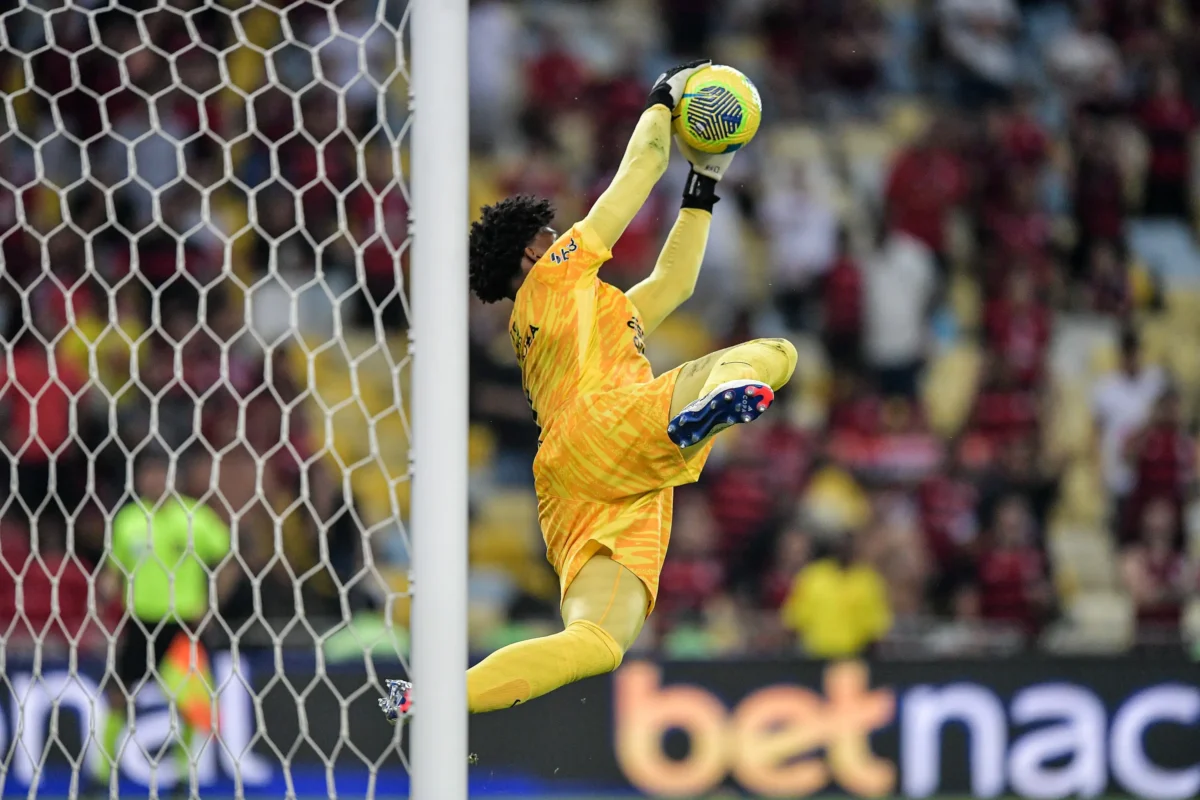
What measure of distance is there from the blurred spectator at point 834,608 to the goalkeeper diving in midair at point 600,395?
4668mm

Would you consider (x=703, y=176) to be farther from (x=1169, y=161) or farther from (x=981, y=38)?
(x=981, y=38)

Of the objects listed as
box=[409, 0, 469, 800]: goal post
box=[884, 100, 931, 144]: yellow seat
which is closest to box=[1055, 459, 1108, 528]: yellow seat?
box=[884, 100, 931, 144]: yellow seat

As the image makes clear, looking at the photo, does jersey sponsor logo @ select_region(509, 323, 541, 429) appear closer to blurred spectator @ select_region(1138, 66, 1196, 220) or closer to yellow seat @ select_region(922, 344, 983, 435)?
yellow seat @ select_region(922, 344, 983, 435)

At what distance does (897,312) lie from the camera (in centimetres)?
1006

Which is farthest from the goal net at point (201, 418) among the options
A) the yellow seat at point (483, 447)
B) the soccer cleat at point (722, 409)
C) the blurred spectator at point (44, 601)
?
the soccer cleat at point (722, 409)

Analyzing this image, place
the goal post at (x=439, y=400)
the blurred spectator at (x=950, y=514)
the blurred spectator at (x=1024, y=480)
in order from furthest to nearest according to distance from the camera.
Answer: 1. the blurred spectator at (x=1024, y=480)
2. the blurred spectator at (x=950, y=514)
3. the goal post at (x=439, y=400)

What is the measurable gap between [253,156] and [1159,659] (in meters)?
5.80

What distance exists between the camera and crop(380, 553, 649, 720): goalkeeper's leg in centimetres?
361

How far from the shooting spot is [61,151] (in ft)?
29.6

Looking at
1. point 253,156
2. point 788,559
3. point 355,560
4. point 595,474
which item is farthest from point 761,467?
point 595,474

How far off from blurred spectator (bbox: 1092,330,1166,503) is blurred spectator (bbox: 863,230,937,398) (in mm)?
1083

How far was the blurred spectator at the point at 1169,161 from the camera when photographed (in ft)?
36.5

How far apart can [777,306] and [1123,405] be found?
2125mm

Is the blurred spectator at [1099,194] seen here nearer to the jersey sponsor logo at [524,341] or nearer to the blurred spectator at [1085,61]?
the blurred spectator at [1085,61]
